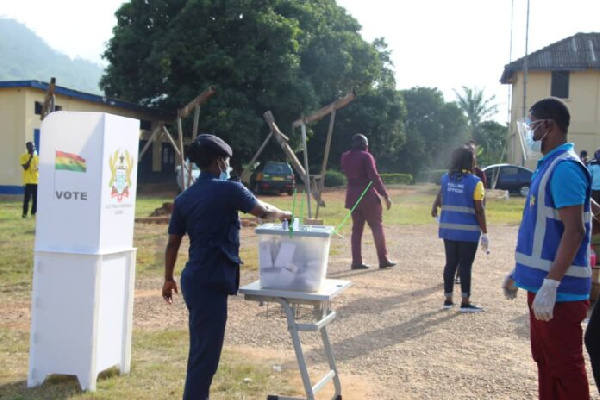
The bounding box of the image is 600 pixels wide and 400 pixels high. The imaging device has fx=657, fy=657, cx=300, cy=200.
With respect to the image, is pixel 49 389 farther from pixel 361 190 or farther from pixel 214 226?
pixel 361 190

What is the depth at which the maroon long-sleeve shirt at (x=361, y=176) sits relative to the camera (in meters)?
10.0

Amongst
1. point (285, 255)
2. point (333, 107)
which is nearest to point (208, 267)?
point (285, 255)

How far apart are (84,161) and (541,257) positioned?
315 centimetres

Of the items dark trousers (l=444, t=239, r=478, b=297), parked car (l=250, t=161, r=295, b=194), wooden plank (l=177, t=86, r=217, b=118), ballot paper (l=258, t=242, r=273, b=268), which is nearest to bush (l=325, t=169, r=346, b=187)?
parked car (l=250, t=161, r=295, b=194)

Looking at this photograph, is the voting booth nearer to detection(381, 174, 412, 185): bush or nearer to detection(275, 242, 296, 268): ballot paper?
detection(275, 242, 296, 268): ballot paper

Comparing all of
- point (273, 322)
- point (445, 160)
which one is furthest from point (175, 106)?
point (445, 160)

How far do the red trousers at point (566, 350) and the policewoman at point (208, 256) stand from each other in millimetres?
1810

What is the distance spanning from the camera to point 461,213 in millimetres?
7348

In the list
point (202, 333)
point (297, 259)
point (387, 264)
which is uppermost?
point (297, 259)

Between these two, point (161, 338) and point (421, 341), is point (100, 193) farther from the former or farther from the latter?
point (421, 341)

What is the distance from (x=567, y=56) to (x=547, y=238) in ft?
113

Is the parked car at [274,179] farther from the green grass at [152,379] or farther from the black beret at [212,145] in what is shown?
the black beret at [212,145]

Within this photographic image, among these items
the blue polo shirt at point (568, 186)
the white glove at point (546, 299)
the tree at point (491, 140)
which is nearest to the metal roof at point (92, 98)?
the blue polo shirt at point (568, 186)

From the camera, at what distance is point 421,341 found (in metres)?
6.32
